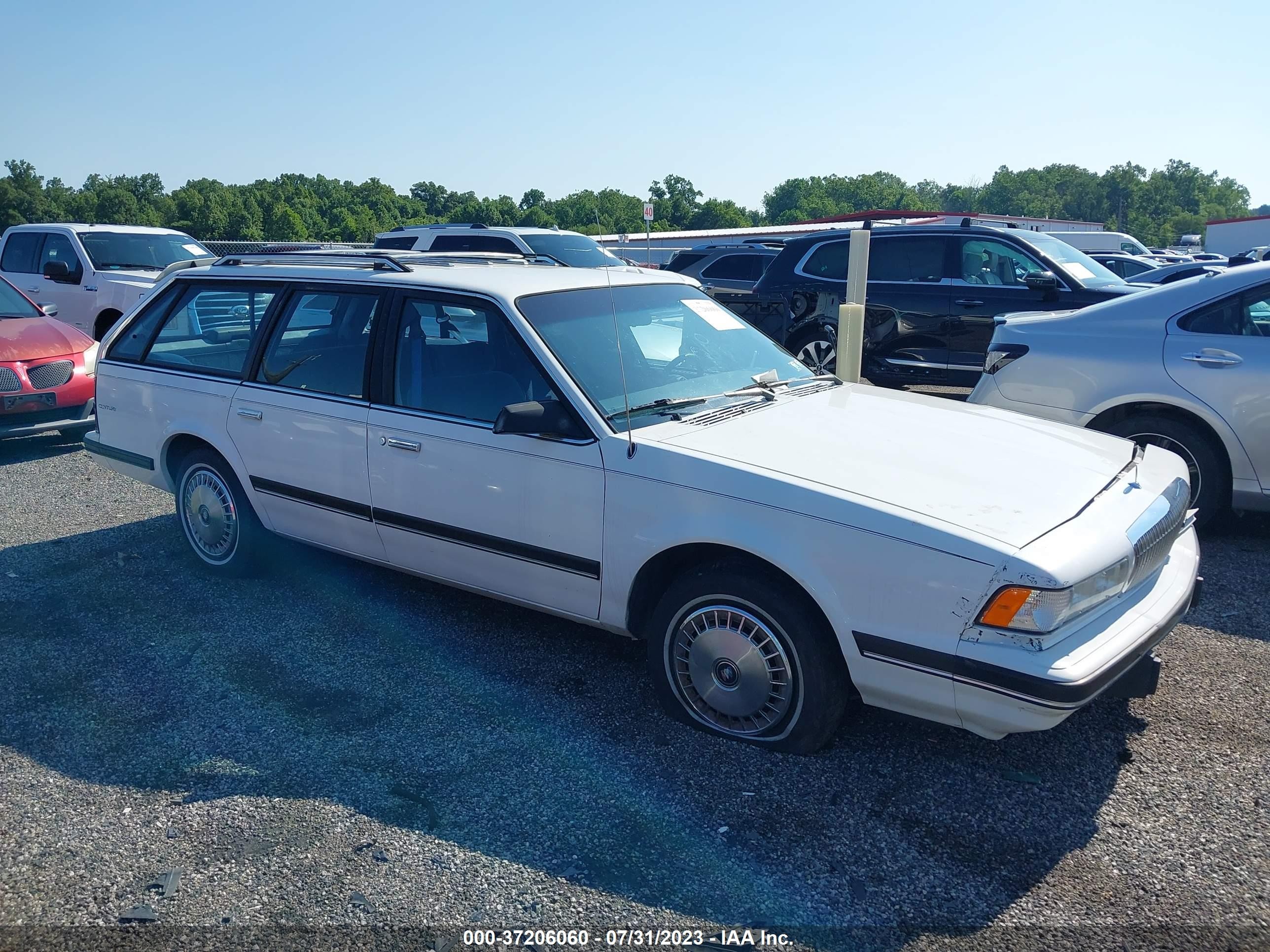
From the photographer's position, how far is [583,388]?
3936 millimetres

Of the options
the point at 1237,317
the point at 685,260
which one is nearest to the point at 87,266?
the point at 685,260

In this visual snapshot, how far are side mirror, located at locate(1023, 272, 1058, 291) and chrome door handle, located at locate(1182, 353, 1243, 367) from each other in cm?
348

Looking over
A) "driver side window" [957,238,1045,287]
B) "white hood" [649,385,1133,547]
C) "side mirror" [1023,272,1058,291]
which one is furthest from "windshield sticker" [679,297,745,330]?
"driver side window" [957,238,1045,287]

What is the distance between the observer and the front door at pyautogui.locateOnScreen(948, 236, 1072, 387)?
923 cm

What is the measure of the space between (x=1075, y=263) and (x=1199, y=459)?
4374 mm

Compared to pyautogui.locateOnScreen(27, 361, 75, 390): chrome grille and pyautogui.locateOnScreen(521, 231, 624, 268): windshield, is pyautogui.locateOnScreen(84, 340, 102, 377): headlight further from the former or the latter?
pyautogui.locateOnScreen(521, 231, 624, 268): windshield

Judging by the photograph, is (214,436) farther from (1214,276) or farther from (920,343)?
(920,343)

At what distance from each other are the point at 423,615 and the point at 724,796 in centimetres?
210

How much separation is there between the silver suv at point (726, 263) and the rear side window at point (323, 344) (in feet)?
35.8

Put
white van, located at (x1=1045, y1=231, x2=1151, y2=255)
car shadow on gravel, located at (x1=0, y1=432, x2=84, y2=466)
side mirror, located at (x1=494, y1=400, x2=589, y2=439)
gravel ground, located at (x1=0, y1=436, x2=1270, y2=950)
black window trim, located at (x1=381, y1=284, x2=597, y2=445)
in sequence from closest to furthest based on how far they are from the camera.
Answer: gravel ground, located at (x1=0, y1=436, x2=1270, y2=950) → side mirror, located at (x1=494, y1=400, x2=589, y2=439) → black window trim, located at (x1=381, y1=284, x2=597, y2=445) → car shadow on gravel, located at (x1=0, y1=432, x2=84, y2=466) → white van, located at (x1=1045, y1=231, x2=1151, y2=255)

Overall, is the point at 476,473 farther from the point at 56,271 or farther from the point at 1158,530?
the point at 56,271

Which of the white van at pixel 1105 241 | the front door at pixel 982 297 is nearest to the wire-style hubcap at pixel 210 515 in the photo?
the front door at pixel 982 297

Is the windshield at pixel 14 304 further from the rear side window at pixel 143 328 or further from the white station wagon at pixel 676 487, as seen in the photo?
the white station wagon at pixel 676 487

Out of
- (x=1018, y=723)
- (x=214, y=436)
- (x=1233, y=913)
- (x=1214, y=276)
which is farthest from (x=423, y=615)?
(x=1214, y=276)
